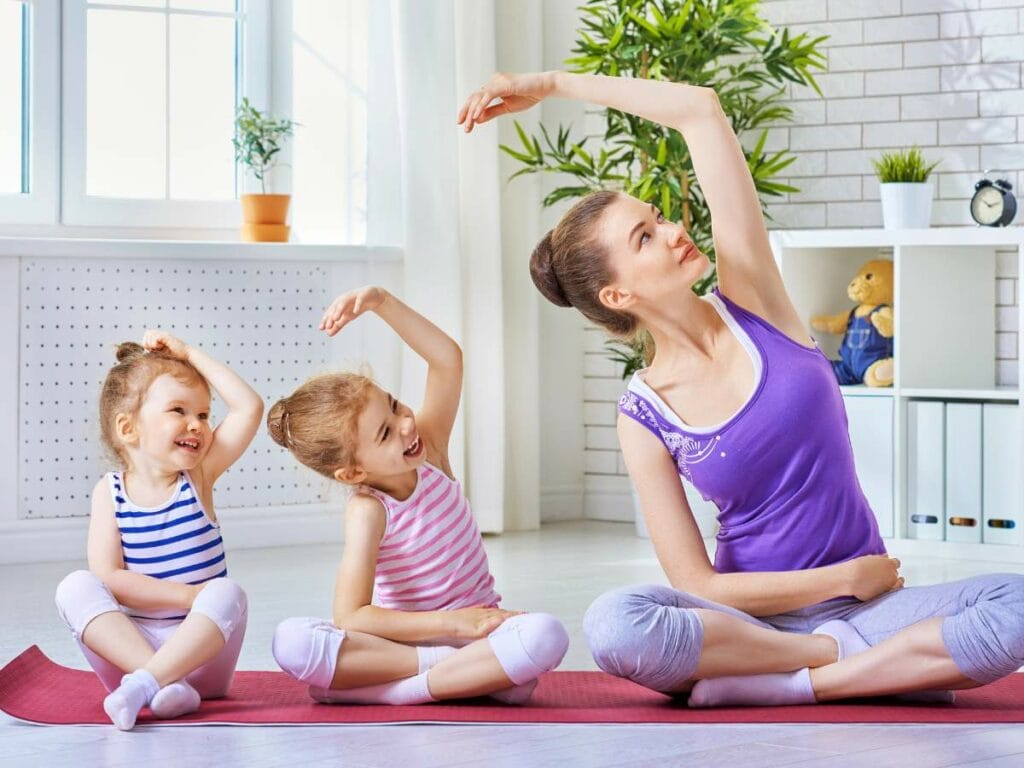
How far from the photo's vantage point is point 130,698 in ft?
6.96

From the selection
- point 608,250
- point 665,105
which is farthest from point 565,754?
point 665,105

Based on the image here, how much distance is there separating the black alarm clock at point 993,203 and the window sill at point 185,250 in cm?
155

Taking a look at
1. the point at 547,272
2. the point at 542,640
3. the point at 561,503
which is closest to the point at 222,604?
the point at 542,640

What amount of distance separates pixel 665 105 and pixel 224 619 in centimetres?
96

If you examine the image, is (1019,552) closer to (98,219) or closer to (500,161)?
(500,161)

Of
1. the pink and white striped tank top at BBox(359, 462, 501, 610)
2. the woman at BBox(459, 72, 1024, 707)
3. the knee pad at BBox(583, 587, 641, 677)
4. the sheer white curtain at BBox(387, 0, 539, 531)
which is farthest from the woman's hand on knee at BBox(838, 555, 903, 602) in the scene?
the sheer white curtain at BBox(387, 0, 539, 531)

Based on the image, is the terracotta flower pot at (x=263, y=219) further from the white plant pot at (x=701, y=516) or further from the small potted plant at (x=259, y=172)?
the white plant pot at (x=701, y=516)

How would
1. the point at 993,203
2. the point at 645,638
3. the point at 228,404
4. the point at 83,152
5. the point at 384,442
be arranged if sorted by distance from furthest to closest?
the point at 83,152, the point at 993,203, the point at 228,404, the point at 384,442, the point at 645,638

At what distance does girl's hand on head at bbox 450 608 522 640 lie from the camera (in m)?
2.26

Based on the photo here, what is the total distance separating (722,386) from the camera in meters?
2.27

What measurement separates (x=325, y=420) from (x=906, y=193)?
7.42 feet

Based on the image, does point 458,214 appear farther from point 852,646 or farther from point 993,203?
point 852,646

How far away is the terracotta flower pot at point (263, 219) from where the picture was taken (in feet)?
14.3

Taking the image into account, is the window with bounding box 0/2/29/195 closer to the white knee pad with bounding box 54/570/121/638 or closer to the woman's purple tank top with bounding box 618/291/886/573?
the white knee pad with bounding box 54/570/121/638
